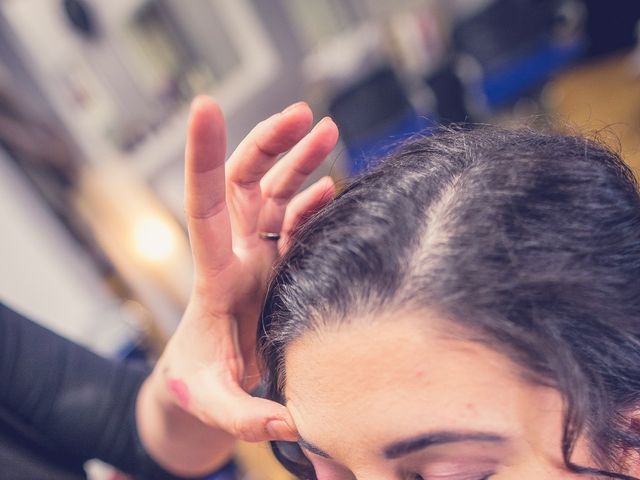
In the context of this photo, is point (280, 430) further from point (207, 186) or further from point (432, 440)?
point (207, 186)

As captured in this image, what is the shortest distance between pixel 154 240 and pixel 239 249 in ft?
5.23

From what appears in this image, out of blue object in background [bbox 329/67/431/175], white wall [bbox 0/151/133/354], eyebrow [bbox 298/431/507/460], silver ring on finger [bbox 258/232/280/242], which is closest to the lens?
eyebrow [bbox 298/431/507/460]

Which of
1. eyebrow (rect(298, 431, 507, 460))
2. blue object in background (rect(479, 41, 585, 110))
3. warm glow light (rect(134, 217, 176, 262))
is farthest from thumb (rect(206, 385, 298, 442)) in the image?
blue object in background (rect(479, 41, 585, 110))

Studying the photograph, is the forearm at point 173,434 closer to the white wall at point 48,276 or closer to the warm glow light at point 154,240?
the white wall at point 48,276

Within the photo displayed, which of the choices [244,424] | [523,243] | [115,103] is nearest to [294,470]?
[244,424]

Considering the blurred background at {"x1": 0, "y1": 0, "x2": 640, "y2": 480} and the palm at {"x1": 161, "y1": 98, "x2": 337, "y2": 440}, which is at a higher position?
the blurred background at {"x1": 0, "y1": 0, "x2": 640, "y2": 480}

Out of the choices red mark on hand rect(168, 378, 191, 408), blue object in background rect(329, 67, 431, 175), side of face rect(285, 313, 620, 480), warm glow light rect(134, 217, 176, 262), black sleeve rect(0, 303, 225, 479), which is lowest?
black sleeve rect(0, 303, 225, 479)

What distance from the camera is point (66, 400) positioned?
0.83 metres

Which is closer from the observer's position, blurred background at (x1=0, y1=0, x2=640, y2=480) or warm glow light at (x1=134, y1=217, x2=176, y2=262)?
blurred background at (x1=0, y1=0, x2=640, y2=480)

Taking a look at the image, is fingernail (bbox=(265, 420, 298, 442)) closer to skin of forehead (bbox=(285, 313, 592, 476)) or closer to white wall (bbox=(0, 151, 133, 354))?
skin of forehead (bbox=(285, 313, 592, 476))

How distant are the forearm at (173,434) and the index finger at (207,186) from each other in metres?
0.29

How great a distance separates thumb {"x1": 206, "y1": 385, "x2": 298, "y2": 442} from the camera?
1.96 ft

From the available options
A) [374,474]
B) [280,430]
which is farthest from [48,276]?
[374,474]

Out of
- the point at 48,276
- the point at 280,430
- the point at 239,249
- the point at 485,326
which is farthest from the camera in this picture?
the point at 48,276
